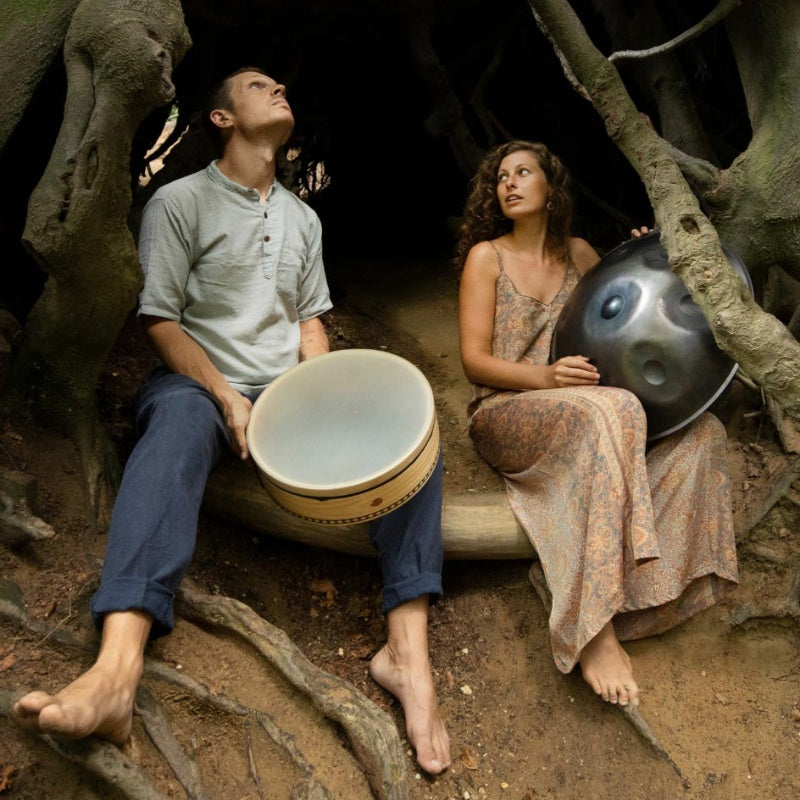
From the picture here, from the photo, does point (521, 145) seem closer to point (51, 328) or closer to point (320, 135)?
point (51, 328)

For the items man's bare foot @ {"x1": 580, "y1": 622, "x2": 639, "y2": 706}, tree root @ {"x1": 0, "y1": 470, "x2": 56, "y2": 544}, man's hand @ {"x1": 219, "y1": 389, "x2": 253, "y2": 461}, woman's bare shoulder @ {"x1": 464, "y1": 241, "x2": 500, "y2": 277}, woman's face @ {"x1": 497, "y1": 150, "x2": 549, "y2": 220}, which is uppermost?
tree root @ {"x1": 0, "y1": 470, "x2": 56, "y2": 544}

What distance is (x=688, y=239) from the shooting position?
84.0 inches

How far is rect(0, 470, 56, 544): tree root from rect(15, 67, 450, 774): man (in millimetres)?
273

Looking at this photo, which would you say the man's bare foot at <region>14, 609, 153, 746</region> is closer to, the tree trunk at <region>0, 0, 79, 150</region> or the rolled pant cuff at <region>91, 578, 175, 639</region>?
the rolled pant cuff at <region>91, 578, 175, 639</region>

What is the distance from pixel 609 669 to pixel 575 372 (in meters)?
0.84

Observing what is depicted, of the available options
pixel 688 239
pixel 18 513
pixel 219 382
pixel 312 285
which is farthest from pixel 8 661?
pixel 688 239

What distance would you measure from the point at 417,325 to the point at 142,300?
1988 mm

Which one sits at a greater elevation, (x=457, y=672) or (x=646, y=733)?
(x=457, y=672)

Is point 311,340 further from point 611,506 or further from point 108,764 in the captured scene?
point 108,764

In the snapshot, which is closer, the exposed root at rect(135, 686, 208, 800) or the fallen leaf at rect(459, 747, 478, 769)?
the exposed root at rect(135, 686, 208, 800)

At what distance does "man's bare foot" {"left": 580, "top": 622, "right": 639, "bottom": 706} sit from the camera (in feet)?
6.97

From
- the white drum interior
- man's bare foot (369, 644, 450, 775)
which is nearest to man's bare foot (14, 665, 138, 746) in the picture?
the white drum interior

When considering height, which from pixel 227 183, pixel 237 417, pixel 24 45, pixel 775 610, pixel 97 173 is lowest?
pixel 775 610

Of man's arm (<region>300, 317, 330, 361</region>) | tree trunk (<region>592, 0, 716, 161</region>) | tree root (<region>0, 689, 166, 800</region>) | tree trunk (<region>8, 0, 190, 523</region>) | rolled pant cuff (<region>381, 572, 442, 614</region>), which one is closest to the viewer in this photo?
tree root (<region>0, 689, 166, 800</region>)
